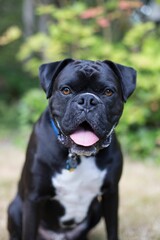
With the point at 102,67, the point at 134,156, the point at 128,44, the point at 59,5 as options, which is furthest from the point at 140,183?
the point at 59,5

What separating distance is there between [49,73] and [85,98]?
369mm

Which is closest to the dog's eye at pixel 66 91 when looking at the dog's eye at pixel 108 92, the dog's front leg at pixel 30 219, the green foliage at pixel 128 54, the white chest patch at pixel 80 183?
the dog's eye at pixel 108 92

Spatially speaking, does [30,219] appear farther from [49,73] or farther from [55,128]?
[49,73]

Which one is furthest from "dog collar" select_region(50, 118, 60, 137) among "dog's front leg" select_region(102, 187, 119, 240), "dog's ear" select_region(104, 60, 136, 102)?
"dog's front leg" select_region(102, 187, 119, 240)

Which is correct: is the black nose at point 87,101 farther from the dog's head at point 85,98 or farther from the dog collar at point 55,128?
the dog collar at point 55,128

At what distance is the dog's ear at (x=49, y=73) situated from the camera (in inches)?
103

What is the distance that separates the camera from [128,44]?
6336 mm

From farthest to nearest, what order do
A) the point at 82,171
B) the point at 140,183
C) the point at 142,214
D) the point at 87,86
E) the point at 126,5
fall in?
the point at 126,5, the point at 140,183, the point at 142,214, the point at 82,171, the point at 87,86

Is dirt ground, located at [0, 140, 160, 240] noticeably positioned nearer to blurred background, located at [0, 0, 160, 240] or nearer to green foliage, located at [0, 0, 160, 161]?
blurred background, located at [0, 0, 160, 240]

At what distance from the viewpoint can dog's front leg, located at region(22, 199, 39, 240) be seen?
277cm

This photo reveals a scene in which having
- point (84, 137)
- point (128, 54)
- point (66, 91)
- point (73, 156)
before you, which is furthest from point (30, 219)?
point (128, 54)

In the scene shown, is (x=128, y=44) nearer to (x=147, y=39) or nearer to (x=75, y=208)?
(x=147, y=39)

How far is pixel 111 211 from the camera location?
299 cm

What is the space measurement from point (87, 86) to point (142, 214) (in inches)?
77.0
